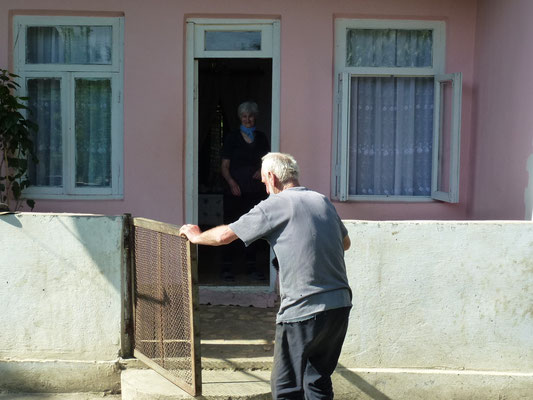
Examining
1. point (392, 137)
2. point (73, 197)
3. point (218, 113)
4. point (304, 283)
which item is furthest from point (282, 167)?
point (218, 113)

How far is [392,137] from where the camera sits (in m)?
6.63

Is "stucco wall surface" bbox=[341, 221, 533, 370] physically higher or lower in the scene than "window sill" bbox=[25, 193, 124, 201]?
lower

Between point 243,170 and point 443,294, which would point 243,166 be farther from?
point 443,294

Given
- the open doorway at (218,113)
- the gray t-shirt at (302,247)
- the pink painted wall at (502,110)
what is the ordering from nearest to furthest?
1. the gray t-shirt at (302,247)
2. the pink painted wall at (502,110)
3. the open doorway at (218,113)

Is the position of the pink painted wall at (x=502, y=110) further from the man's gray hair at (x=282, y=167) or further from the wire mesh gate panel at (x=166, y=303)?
the wire mesh gate panel at (x=166, y=303)

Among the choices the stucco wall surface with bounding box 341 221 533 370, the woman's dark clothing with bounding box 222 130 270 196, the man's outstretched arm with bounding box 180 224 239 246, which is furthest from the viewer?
the woman's dark clothing with bounding box 222 130 270 196

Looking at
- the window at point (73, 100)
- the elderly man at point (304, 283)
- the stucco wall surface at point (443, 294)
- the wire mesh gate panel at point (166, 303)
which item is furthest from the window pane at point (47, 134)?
the elderly man at point (304, 283)

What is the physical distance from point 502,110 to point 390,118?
3.55 feet

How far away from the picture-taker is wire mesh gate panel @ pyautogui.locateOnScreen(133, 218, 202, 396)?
14.3 feet

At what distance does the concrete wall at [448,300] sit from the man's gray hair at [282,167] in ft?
3.47

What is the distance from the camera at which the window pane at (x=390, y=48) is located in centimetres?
652

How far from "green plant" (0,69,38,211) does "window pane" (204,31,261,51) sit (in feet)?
5.56

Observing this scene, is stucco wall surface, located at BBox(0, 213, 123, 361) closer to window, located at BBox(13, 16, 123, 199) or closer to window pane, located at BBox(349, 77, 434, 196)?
window, located at BBox(13, 16, 123, 199)

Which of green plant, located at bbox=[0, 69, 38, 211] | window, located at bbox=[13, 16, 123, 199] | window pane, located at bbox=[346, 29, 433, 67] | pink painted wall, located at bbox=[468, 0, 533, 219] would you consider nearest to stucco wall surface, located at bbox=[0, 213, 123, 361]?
green plant, located at bbox=[0, 69, 38, 211]
